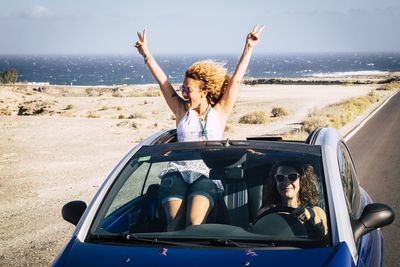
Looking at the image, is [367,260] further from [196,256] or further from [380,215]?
[196,256]

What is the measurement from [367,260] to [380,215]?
1.04 ft

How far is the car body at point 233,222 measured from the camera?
2.88m

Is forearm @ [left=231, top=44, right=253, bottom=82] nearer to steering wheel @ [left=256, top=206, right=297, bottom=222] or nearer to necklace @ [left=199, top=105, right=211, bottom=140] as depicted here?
necklace @ [left=199, top=105, right=211, bottom=140]

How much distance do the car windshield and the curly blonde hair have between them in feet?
2.47

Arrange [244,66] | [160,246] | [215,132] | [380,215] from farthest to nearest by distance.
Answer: [244,66] < [215,132] < [380,215] < [160,246]

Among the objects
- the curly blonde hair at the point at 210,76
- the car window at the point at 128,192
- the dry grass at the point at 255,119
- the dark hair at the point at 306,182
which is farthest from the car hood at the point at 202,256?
the dry grass at the point at 255,119

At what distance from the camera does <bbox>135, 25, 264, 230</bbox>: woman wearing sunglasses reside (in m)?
3.64

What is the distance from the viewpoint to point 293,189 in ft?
12.1

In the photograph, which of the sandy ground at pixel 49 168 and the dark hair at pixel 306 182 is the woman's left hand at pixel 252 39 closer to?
the dark hair at pixel 306 182

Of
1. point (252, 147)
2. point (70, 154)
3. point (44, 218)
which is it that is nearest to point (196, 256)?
point (252, 147)

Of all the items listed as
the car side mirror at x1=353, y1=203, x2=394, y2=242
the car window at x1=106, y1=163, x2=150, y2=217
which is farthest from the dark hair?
the car window at x1=106, y1=163, x2=150, y2=217

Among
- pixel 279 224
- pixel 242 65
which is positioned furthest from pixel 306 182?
pixel 242 65

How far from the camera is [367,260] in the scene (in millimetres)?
3418

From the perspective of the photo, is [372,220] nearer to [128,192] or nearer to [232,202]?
[232,202]
